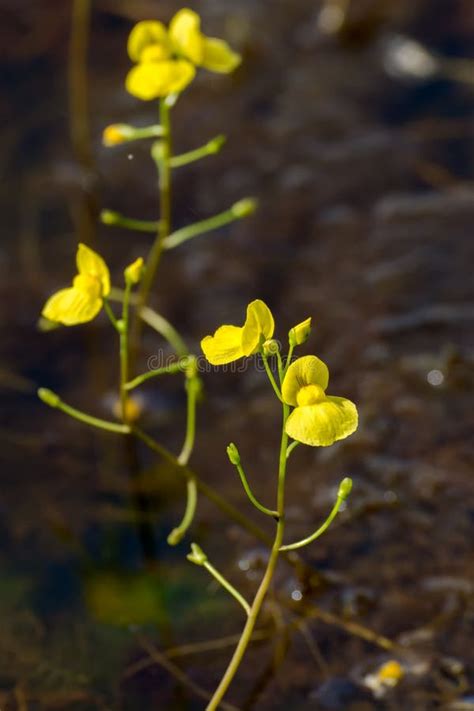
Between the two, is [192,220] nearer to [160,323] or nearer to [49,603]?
[160,323]

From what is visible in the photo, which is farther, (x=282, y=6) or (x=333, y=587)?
(x=282, y=6)

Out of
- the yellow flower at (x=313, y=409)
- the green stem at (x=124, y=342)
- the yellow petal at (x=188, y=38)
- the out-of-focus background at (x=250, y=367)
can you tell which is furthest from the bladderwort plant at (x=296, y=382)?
the yellow petal at (x=188, y=38)

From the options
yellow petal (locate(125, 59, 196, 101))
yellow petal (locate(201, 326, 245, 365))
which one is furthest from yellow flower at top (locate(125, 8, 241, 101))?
yellow petal (locate(201, 326, 245, 365))

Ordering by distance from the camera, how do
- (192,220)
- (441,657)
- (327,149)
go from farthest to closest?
(327,149) → (192,220) → (441,657)

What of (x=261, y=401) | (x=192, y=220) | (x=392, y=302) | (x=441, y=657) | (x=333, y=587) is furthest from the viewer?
(x=192, y=220)

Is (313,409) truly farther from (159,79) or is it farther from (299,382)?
(159,79)

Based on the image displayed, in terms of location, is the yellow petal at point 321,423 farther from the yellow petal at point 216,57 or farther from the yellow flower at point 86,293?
the yellow petal at point 216,57

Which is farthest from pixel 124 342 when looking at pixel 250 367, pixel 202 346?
pixel 250 367

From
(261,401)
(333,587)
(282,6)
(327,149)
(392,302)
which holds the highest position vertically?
(282,6)

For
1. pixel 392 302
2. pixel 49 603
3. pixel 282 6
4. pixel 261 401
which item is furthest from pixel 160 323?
pixel 282 6
